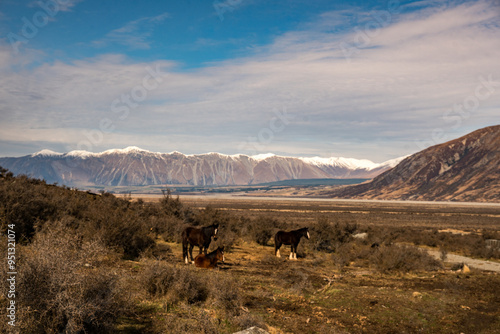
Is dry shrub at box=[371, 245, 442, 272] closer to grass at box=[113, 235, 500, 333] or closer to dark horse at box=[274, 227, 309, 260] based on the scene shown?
grass at box=[113, 235, 500, 333]

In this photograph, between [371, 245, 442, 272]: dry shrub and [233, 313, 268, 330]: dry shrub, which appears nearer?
[233, 313, 268, 330]: dry shrub

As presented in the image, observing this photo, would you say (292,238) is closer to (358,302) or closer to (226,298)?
(358,302)

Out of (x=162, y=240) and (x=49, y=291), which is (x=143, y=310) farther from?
(x=162, y=240)

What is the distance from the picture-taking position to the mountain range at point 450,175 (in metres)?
136

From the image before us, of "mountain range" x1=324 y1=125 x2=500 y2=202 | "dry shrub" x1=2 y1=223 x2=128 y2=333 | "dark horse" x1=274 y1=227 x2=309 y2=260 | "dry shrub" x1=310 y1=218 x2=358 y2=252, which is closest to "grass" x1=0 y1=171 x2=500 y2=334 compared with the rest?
"dry shrub" x1=2 y1=223 x2=128 y2=333

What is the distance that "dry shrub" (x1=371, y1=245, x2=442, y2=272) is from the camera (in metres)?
16.8

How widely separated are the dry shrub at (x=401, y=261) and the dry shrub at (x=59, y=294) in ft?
47.2

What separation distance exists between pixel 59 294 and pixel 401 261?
16.2m

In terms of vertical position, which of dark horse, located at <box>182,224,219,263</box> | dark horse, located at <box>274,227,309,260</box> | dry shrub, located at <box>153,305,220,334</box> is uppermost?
dark horse, located at <box>182,224,219,263</box>

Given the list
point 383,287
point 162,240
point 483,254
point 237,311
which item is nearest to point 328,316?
point 237,311

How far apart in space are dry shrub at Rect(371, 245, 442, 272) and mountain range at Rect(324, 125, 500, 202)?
12596 centimetres

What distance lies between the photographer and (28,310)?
16.6 ft

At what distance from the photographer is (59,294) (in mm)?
5305

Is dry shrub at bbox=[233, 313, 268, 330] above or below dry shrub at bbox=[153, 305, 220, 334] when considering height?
below
